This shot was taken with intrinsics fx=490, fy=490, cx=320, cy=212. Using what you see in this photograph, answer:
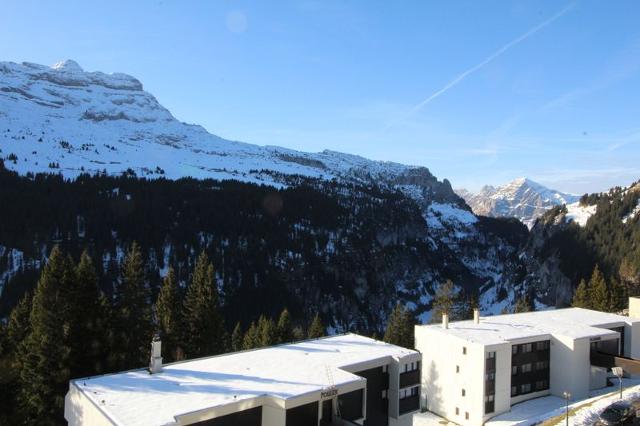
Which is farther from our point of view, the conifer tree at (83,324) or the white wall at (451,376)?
the white wall at (451,376)

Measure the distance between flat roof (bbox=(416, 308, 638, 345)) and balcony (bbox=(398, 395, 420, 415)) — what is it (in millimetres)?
12060

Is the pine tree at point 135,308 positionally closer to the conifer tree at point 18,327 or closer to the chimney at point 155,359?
the conifer tree at point 18,327

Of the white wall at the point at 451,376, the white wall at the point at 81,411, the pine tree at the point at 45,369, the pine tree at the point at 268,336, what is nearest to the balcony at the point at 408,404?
the white wall at the point at 451,376

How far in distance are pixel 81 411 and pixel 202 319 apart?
74.8 feet

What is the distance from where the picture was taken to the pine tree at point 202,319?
4712cm

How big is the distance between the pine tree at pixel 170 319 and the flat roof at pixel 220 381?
49.1 feet

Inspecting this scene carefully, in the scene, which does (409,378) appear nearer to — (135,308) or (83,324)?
(83,324)

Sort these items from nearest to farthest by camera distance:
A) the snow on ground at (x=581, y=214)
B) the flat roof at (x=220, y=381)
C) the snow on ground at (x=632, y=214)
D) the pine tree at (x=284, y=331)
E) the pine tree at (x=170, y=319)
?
the flat roof at (x=220, y=381) < the pine tree at (x=170, y=319) < the pine tree at (x=284, y=331) < the snow on ground at (x=632, y=214) < the snow on ground at (x=581, y=214)

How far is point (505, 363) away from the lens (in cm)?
4569

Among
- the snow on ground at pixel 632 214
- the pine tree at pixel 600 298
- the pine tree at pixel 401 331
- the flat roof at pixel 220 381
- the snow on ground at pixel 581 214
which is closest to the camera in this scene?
the flat roof at pixel 220 381

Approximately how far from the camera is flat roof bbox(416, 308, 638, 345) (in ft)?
156

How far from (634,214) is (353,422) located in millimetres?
155448

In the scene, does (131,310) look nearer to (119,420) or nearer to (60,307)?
(60,307)

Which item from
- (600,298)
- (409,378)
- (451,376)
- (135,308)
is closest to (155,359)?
(409,378)
